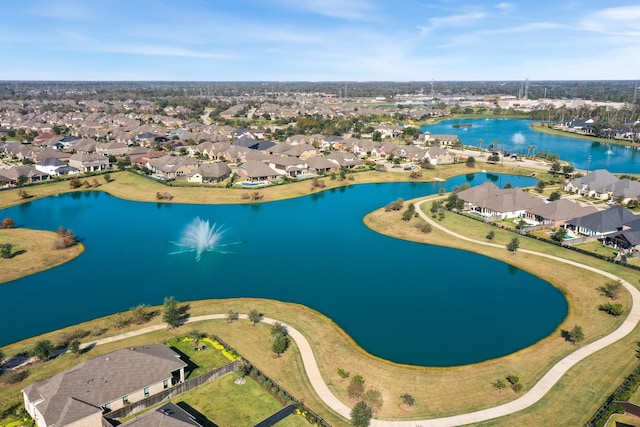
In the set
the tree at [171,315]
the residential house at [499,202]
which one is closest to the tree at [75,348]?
the tree at [171,315]

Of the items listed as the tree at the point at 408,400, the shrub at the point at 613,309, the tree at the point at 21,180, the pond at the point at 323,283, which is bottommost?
the pond at the point at 323,283

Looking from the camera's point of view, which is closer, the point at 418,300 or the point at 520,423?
the point at 520,423

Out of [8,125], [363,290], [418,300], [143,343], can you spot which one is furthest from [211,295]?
[8,125]

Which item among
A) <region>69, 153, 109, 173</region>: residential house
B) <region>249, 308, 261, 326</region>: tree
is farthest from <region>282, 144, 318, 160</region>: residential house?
<region>249, 308, 261, 326</region>: tree

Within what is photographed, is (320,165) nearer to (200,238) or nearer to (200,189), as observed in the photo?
(200,189)

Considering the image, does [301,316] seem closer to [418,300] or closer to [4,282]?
[418,300]

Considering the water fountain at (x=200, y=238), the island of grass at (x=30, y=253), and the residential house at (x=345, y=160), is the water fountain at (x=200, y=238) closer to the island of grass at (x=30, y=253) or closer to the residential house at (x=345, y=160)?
the island of grass at (x=30, y=253)
